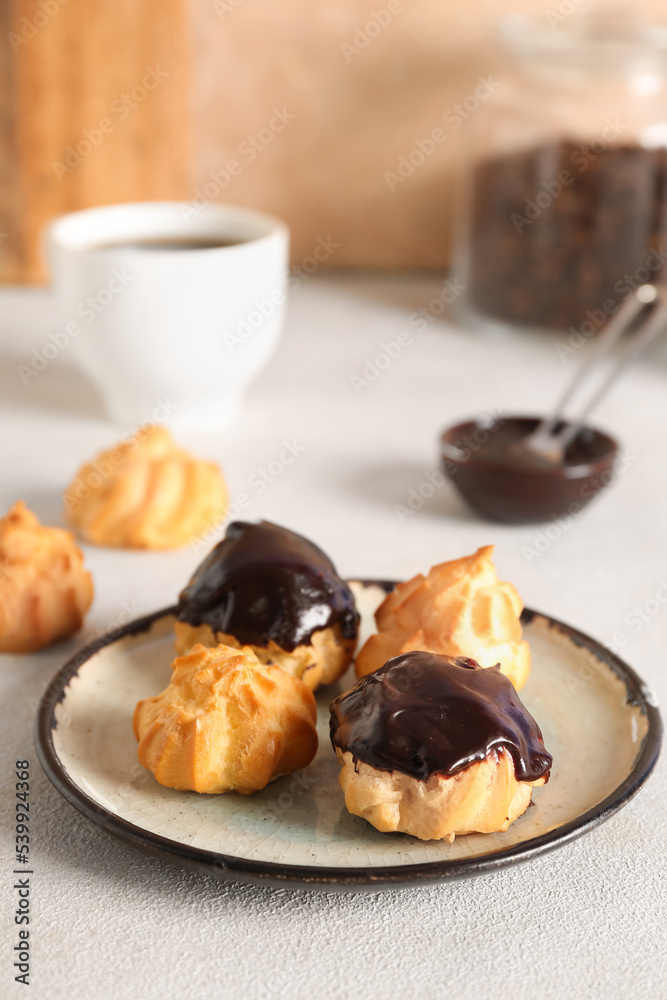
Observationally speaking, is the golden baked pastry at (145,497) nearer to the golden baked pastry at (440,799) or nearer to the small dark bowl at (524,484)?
the small dark bowl at (524,484)

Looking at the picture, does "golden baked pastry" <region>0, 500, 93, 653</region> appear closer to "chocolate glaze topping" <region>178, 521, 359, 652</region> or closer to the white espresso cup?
"chocolate glaze topping" <region>178, 521, 359, 652</region>

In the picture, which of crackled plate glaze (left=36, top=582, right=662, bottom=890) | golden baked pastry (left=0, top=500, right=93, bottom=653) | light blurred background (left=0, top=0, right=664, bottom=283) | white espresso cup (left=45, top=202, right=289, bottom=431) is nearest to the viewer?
crackled plate glaze (left=36, top=582, right=662, bottom=890)

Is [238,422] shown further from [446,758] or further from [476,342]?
[446,758]

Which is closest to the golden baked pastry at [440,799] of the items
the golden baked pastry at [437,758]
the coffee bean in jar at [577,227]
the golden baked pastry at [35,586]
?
the golden baked pastry at [437,758]

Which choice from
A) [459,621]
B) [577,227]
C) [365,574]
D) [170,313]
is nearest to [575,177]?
[577,227]

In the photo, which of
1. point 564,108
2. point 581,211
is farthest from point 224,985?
point 564,108

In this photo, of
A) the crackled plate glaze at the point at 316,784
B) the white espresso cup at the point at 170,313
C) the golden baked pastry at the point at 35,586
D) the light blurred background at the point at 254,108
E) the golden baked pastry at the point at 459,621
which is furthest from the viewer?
the light blurred background at the point at 254,108

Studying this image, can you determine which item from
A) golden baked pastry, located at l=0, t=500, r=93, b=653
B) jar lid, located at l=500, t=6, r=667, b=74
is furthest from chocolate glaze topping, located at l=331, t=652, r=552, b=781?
jar lid, located at l=500, t=6, r=667, b=74
